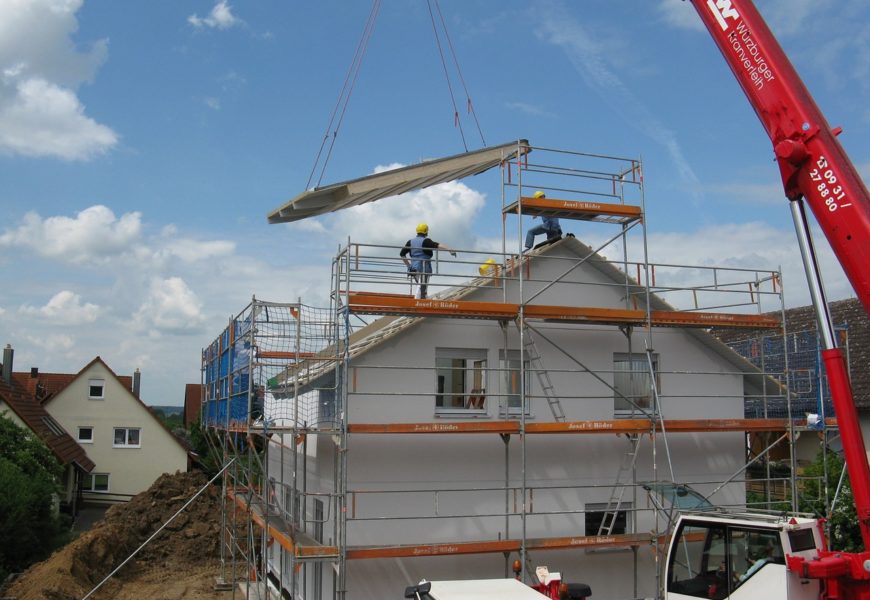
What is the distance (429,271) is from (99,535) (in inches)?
491

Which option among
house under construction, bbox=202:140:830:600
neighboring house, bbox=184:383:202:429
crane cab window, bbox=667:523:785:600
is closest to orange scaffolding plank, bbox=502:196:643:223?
house under construction, bbox=202:140:830:600

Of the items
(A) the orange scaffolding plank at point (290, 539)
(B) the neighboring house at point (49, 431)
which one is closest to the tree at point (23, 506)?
(B) the neighboring house at point (49, 431)

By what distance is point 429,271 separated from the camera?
1509 centimetres

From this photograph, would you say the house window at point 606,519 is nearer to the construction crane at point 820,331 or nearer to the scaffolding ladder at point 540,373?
the scaffolding ladder at point 540,373

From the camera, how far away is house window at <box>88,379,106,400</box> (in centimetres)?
4216

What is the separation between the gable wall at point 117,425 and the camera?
4150 cm

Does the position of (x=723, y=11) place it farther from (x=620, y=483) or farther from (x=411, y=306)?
(x=620, y=483)

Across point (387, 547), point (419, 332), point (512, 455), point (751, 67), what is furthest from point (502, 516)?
point (751, 67)

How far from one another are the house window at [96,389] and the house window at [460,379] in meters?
31.7

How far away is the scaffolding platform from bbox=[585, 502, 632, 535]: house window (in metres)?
3.28

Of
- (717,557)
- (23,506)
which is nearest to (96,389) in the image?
(23,506)

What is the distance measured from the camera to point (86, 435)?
138ft

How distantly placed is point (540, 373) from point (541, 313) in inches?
47.9

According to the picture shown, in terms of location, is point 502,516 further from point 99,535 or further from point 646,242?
point 99,535
